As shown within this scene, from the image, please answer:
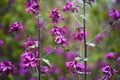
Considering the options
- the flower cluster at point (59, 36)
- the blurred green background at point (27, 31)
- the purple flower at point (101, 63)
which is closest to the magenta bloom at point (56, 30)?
the flower cluster at point (59, 36)

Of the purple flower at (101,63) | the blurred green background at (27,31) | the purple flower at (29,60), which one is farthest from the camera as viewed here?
the purple flower at (101,63)

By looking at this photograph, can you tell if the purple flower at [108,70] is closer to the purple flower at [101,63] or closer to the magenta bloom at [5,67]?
the magenta bloom at [5,67]

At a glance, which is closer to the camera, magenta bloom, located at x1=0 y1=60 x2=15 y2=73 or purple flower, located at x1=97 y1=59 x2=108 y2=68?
magenta bloom, located at x1=0 y1=60 x2=15 y2=73

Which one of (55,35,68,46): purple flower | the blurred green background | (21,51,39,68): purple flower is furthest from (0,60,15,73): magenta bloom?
the blurred green background

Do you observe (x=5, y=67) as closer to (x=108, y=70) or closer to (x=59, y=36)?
(x=59, y=36)

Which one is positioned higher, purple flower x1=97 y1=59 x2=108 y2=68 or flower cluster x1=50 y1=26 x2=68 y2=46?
flower cluster x1=50 y1=26 x2=68 y2=46

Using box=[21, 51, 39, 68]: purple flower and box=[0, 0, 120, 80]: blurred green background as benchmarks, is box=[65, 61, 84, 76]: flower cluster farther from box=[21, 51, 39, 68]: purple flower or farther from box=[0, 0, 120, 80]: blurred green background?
box=[0, 0, 120, 80]: blurred green background

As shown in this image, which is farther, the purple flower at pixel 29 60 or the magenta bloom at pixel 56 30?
the magenta bloom at pixel 56 30

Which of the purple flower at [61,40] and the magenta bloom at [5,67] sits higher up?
the purple flower at [61,40]

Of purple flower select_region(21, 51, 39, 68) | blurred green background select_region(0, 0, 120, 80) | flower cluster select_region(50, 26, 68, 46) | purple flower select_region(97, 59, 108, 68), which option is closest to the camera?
purple flower select_region(21, 51, 39, 68)

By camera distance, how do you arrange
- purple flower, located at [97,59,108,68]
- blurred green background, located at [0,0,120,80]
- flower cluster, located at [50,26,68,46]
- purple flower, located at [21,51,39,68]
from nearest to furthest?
purple flower, located at [21,51,39,68] → flower cluster, located at [50,26,68,46] → blurred green background, located at [0,0,120,80] → purple flower, located at [97,59,108,68]

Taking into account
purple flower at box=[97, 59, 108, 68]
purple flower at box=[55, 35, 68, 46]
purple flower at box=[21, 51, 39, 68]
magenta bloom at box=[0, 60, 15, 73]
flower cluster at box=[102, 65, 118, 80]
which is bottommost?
purple flower at box=[97, 59, 108, 68]

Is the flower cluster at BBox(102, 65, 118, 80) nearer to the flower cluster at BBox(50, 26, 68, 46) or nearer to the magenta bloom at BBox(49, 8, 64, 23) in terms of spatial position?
the flower cluster at BBox(50, 26, 68, 46)

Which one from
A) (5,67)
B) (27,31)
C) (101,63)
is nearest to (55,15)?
(5,67)
